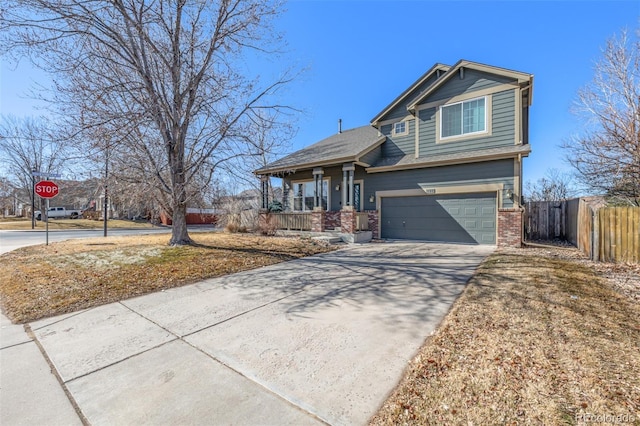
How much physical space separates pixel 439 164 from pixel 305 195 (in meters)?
7.08

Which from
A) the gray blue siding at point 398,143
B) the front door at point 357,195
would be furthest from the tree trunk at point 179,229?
the gray blue siding at point 398,143

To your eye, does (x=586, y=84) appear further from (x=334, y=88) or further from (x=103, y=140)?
(x=103, y=140)

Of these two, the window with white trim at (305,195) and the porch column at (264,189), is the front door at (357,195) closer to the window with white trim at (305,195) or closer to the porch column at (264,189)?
the window with white trim at (305,195)

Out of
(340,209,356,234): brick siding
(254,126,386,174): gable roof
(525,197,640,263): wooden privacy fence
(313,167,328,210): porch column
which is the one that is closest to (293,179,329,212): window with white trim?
(313,167,328,210): porch column

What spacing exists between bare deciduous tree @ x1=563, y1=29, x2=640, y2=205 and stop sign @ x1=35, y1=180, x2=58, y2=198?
20873 mm

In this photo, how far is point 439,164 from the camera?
11266mm

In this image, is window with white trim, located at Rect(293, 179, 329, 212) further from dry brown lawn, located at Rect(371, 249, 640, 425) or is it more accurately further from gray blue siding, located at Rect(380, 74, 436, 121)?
dry brown lawn, located at Rect(371, 249, 640, 425)

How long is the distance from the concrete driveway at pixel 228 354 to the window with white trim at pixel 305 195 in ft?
31.5

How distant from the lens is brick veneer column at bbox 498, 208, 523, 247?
9.58 metres

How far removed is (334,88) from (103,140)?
894 centimetres

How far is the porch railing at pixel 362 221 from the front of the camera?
12152 mm

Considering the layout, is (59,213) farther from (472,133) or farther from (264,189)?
(472,133)

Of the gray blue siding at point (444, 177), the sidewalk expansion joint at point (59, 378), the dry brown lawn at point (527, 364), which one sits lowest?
the sidewalk expansion joint at point (59, 378)

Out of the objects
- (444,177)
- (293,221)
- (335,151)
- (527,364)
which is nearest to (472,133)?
(444,177)
